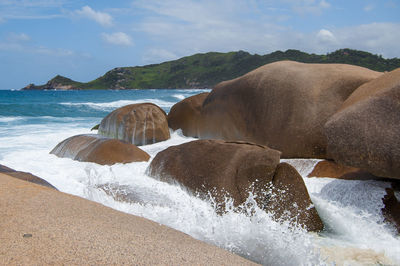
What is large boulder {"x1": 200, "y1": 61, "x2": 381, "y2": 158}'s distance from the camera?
18.0ft

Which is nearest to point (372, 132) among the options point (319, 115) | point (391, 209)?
point (391, 209)

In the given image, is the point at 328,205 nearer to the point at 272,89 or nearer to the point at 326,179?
the point at 326,179

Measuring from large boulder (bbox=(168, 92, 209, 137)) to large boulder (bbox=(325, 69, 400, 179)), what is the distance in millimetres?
5218

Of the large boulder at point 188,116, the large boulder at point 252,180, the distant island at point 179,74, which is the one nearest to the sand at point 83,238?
the large boulder at point 252,180

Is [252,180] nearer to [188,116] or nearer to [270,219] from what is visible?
[270,219]

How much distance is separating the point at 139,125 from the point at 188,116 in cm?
130

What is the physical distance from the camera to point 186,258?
1981 mm

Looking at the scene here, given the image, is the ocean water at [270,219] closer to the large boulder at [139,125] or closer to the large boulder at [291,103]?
the large boulder at [291,103]

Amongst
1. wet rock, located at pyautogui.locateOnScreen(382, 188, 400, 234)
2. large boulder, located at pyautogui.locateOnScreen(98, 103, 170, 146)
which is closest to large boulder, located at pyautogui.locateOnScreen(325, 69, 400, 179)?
wet rock, located at pyautogui.locateOnScreen(382, 188, 400, 234)

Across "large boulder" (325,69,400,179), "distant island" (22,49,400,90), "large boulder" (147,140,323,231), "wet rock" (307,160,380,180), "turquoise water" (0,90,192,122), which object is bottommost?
"turquoise water" (0,90,192,122)

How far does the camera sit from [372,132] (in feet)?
12.3

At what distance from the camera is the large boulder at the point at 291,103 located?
18.0 ft

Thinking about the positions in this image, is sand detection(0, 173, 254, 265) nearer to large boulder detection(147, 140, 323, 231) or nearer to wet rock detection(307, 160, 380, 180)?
large boulder detection(147, 140, 323, 231)

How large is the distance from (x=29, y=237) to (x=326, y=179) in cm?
362
